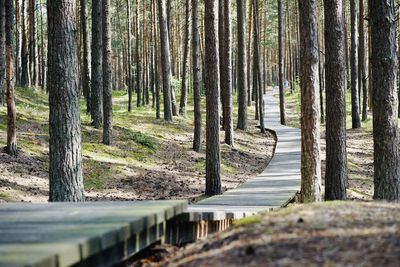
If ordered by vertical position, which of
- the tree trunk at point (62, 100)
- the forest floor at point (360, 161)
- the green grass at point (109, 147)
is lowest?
the forest floor at point (360, 161)

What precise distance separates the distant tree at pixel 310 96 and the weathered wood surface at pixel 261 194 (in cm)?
99

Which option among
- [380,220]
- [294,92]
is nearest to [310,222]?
[380,220]

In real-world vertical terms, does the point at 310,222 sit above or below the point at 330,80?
below

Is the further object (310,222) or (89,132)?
(89,132)

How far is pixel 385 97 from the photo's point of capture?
9.89 metres

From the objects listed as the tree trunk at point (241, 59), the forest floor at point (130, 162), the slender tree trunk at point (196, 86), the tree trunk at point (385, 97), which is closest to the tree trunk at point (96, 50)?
the forest floor at point (130, 162)

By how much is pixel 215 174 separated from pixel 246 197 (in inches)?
70.8

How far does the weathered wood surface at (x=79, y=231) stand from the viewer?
4.25 m

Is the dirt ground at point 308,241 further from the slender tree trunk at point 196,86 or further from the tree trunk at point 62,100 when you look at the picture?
the slender tree trunk at point 196,86

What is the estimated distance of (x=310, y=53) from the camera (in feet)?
34.8

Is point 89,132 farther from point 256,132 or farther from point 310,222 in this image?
point 310,222

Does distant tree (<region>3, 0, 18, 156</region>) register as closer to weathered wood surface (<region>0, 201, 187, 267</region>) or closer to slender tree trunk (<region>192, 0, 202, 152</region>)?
slender tree trunk (<region>192, 0, 202, 152</region>)

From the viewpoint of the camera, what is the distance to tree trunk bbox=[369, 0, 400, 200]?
32.0 feet

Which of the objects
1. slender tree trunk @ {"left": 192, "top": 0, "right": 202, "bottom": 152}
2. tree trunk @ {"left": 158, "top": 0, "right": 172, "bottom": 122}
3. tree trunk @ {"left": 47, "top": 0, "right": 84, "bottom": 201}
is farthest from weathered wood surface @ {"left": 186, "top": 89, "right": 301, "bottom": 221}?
tree trunk @ {"left": 158, "top": 0, "right": 172, "bottom": 122}
